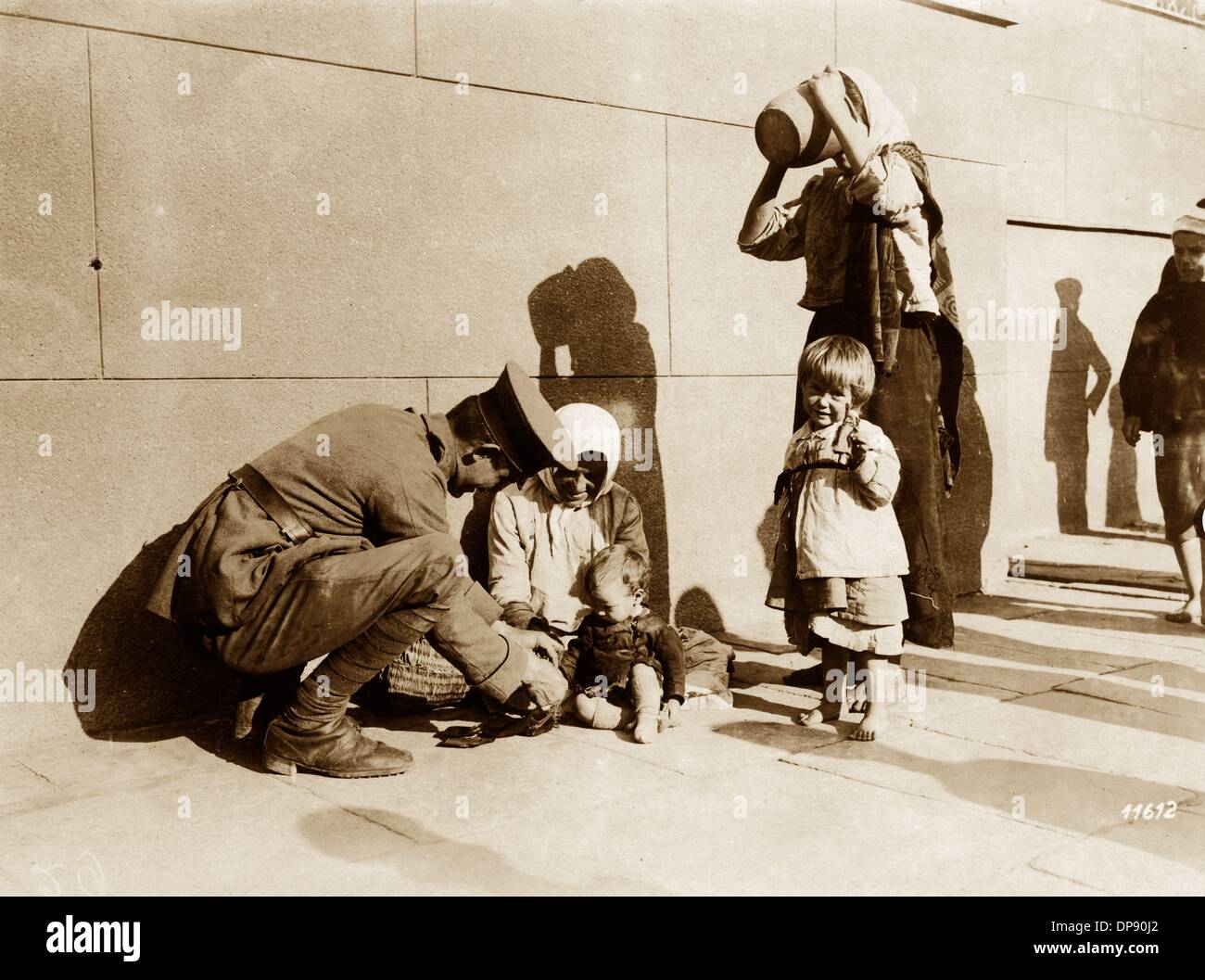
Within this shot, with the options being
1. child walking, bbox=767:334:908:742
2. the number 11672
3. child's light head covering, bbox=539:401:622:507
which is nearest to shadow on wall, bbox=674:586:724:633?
child's light head covering, bbox=539:401:622:507

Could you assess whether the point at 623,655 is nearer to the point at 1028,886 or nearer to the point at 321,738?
the point at 321,738

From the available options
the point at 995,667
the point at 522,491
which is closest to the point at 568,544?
the point at 522,491

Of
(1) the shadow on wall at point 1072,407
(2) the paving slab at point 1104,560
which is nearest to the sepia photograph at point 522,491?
(2) the paving slab at point 1104,560

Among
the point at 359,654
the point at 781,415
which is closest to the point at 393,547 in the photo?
Answer: the point at 359,654

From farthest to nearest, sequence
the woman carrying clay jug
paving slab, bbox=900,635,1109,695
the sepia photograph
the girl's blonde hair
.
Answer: paving slab, bbox=900,635,1109,695
the woman carrying clay jug
the girl's blonde hair
the sepia photograph

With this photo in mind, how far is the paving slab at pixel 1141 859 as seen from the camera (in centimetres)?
337

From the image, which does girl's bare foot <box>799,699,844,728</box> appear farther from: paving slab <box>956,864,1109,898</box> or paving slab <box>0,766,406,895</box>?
paving slab <box>0,766,406,895</box>

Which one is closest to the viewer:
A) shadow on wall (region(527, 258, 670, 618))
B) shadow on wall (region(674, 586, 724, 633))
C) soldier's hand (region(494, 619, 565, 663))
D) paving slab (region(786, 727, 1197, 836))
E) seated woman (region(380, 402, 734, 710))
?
paving slab (region(786, 727, 1197, 836))

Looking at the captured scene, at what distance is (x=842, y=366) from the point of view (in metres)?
4.97

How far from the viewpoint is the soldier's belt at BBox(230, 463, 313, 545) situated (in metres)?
4.34

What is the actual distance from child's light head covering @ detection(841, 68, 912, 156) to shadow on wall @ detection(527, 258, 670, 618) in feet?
5.13

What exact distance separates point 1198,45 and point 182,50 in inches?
386

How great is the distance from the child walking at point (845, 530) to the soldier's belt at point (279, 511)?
6.16 feet

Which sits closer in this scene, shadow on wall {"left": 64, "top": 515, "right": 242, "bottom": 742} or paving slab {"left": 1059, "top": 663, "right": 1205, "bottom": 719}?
shadow on wall {"left": 64, "top": 515, "right": 242, "bottom": 742}
